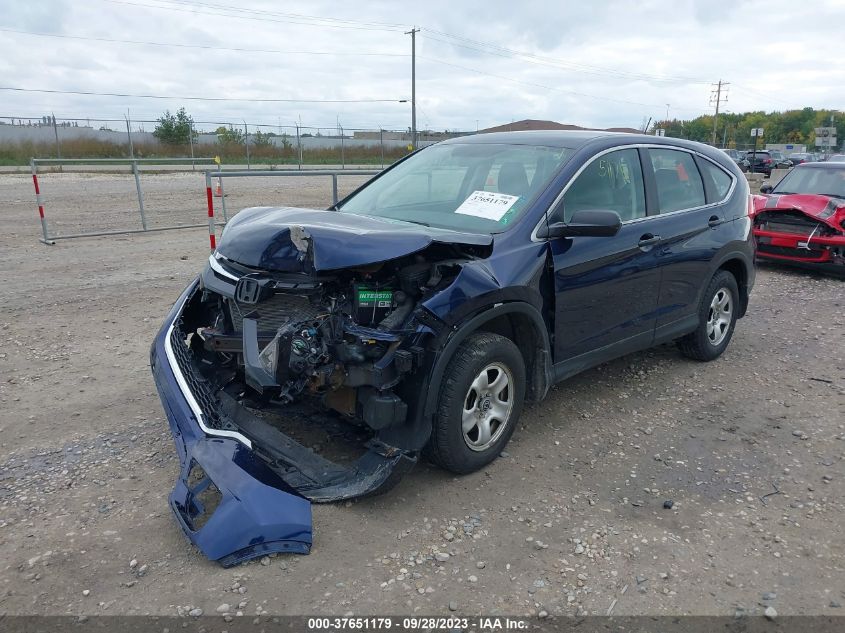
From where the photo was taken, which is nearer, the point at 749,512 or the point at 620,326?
the point at 749,512

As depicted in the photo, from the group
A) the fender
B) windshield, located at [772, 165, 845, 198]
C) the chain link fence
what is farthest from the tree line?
the fender

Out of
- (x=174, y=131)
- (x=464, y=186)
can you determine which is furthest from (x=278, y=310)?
(x=174, y=131)

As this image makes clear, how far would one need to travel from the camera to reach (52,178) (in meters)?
25.9

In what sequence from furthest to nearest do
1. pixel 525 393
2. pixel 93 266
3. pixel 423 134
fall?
pixel 423 134 < pixel 93 266 < pixel 525 393

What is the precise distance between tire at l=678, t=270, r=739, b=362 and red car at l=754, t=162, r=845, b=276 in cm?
465

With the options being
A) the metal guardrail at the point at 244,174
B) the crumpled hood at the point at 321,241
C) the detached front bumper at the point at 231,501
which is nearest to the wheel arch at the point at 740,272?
the crumpled hood at the point at 321,241

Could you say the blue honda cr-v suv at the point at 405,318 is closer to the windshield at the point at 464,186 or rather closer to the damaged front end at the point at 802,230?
the windshield at the point at 464,186

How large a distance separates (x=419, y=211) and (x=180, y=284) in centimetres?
486

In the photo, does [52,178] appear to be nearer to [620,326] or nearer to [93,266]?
[93,266]

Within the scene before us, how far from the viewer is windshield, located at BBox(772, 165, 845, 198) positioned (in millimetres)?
9766

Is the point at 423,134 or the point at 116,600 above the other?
the point at 423,134

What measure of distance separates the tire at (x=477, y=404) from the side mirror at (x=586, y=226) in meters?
0.74

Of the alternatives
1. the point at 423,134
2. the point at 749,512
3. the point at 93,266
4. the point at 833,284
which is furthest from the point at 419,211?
the point at 423,134

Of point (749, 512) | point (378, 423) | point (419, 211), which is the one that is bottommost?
point (749, 512)
